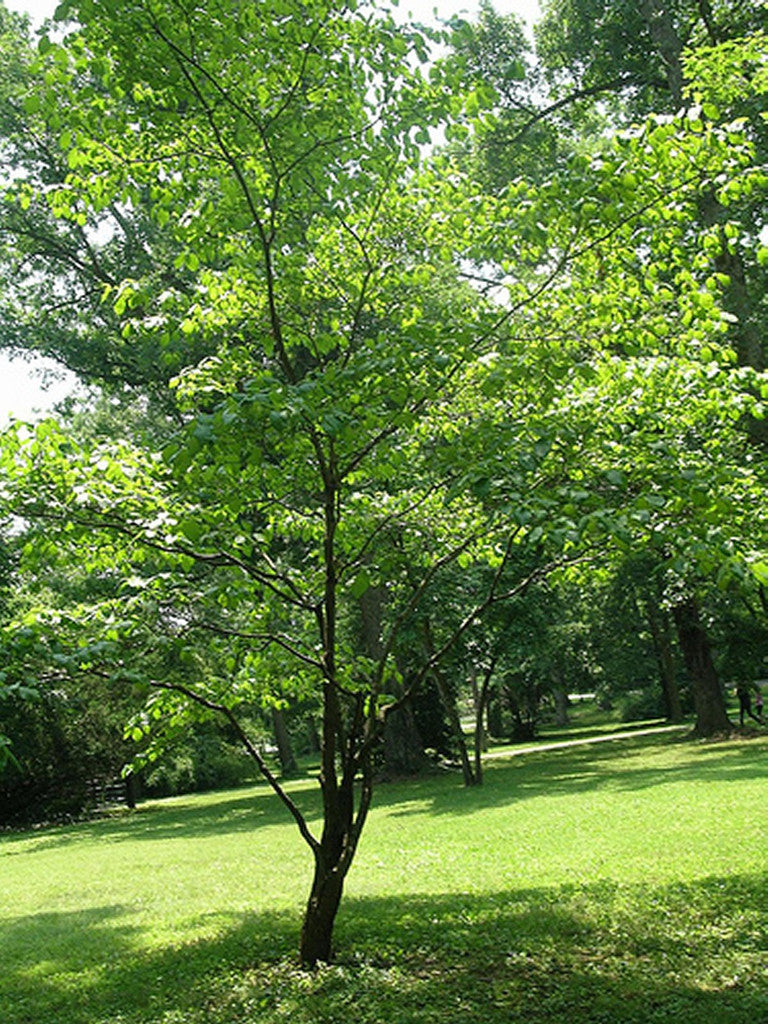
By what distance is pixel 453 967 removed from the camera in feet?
17.7

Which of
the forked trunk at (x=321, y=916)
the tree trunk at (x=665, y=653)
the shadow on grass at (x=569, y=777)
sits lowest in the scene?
the shadow on grass at (x=569, y=777)

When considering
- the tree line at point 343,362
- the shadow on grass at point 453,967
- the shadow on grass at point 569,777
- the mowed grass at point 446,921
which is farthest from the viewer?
the shadow on grass at point 569,777

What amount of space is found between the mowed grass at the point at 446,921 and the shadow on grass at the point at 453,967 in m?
Answer: 0.02

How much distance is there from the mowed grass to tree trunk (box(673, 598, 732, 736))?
8.86 m

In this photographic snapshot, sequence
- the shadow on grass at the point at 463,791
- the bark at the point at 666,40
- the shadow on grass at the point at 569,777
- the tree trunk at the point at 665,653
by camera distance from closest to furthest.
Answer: the bark at the point at 666,40 → the shadow on grass at the point at 569,777 → the shadow on grass at the point at 463,791 → the tree trunk at the point at 665,653

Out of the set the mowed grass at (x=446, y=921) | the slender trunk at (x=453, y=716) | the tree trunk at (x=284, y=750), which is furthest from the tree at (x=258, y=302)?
the tree trunk at (x=284, y=750)

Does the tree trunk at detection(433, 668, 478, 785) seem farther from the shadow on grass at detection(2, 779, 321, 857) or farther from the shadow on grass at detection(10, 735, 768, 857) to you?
the shadow on grass at detection(2, 779, 321, 857)

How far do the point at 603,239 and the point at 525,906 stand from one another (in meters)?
5.22

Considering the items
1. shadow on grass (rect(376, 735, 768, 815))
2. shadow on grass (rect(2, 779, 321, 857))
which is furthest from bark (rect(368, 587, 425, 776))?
shadow on grass (rect(2, 779, 321, 857))

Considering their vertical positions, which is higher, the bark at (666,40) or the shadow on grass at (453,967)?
the bark at (666,40)

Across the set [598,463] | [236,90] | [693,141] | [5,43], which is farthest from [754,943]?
[5,43]

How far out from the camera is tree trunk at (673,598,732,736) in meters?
23.2

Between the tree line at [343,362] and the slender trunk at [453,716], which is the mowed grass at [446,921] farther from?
the slender trunk at [453,716]

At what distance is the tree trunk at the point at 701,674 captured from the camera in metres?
23.2
